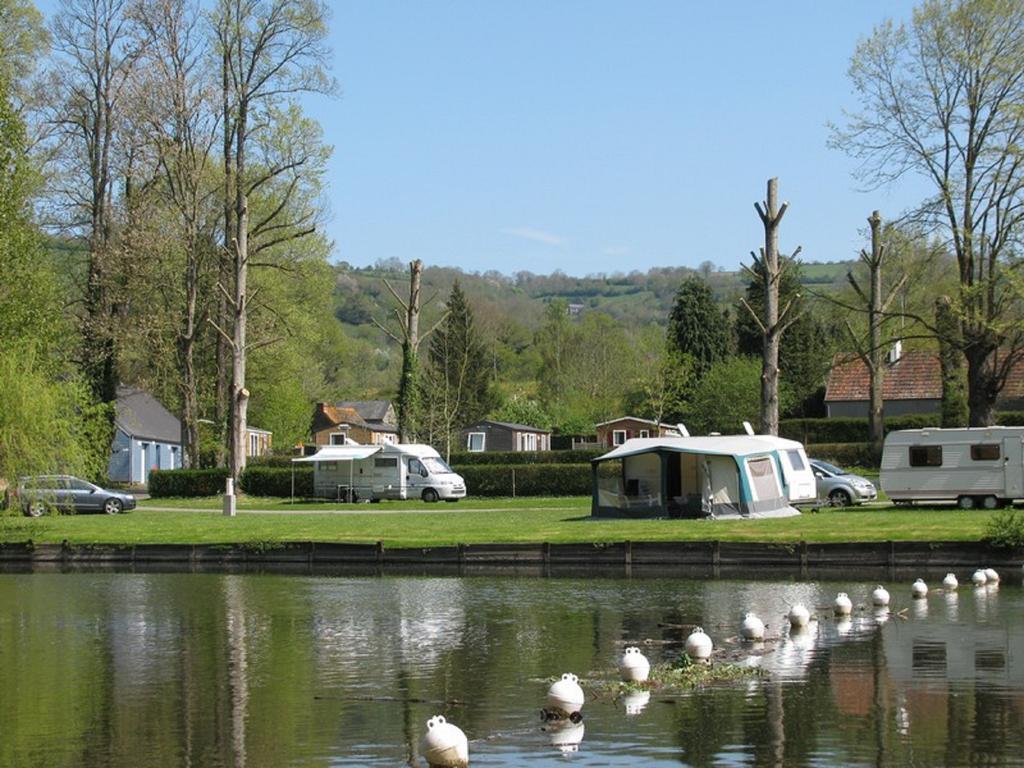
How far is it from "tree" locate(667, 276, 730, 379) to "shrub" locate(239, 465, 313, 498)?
40.0 m

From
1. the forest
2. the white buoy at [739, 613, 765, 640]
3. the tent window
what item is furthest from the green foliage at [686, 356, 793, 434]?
the white buoy at [739, 613, 765, 640]

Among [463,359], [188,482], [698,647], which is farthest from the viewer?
[463,359]

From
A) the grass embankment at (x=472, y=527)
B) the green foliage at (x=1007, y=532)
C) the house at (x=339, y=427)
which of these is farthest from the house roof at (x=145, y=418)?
the green foliage at (x=1007, y=532)

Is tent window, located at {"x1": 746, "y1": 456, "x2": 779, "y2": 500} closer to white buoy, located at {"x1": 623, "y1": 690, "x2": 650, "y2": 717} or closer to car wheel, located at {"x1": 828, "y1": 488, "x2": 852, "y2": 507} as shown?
car wheel, located at {"x1": 828, "y1": 488, "x2": 852, "y2": 507}

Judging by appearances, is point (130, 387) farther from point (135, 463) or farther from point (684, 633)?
point (684, 633)

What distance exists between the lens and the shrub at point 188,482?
5634 centimetres

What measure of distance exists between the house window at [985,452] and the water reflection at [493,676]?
11.9 meters

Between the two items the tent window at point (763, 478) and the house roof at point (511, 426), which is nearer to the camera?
the tent window at point (763, 478)

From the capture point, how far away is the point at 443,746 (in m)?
12.6

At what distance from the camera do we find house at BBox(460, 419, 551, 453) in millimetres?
92500

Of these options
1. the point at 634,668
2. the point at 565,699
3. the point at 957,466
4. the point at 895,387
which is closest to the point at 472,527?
the point at 957,466

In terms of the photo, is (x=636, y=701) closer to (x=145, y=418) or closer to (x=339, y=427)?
(x=145, y=418)

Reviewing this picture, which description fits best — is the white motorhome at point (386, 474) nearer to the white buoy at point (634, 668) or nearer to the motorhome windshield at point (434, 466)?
the motorhome windshield at point (434, 466)

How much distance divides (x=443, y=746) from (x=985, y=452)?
28.9 metres
